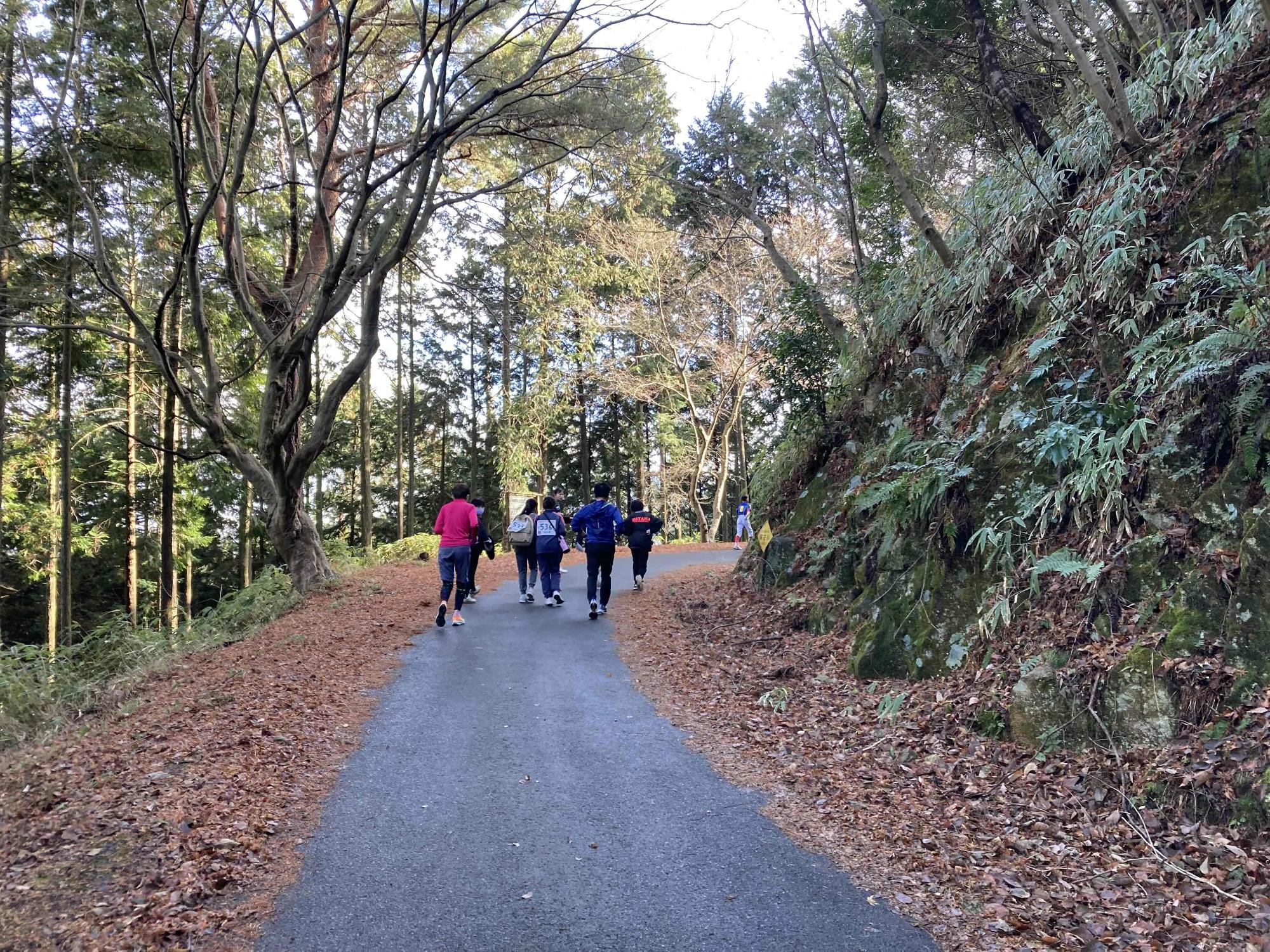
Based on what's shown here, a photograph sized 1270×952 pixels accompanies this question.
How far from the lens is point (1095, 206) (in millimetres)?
7230

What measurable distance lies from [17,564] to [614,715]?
21.2m

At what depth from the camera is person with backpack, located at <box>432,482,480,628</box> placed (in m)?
10.0

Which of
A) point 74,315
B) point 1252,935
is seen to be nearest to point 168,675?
point 74,315

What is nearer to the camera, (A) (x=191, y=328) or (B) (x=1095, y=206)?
(B) (x=1095, y=206)

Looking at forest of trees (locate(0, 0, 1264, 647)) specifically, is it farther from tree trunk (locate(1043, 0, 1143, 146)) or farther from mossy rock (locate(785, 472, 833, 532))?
mossy rock (locate(785, 472, 833, 532))

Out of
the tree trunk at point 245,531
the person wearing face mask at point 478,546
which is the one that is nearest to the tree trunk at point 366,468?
the tree trunk at point 245,531

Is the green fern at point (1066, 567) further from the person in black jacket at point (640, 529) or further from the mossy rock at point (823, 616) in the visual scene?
the person in black jacket at point (640, 529)

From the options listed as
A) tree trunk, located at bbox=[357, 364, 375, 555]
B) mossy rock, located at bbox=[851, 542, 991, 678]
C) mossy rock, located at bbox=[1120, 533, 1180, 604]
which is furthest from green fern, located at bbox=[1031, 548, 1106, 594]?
tree trunk, located at bbox=[357, 364, 375, 555]

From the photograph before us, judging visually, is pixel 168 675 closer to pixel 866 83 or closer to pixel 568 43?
pixel 568 43

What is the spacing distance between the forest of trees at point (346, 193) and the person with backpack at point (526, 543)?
11.0ft

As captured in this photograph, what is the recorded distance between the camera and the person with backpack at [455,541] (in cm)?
1003

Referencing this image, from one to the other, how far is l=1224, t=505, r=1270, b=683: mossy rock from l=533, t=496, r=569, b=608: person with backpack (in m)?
8.30

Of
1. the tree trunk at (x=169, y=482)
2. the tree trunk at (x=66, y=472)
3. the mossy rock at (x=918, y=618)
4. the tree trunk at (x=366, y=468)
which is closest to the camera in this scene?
the mossy rock at (x=918, y=618)

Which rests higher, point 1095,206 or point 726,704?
point 1095,206
